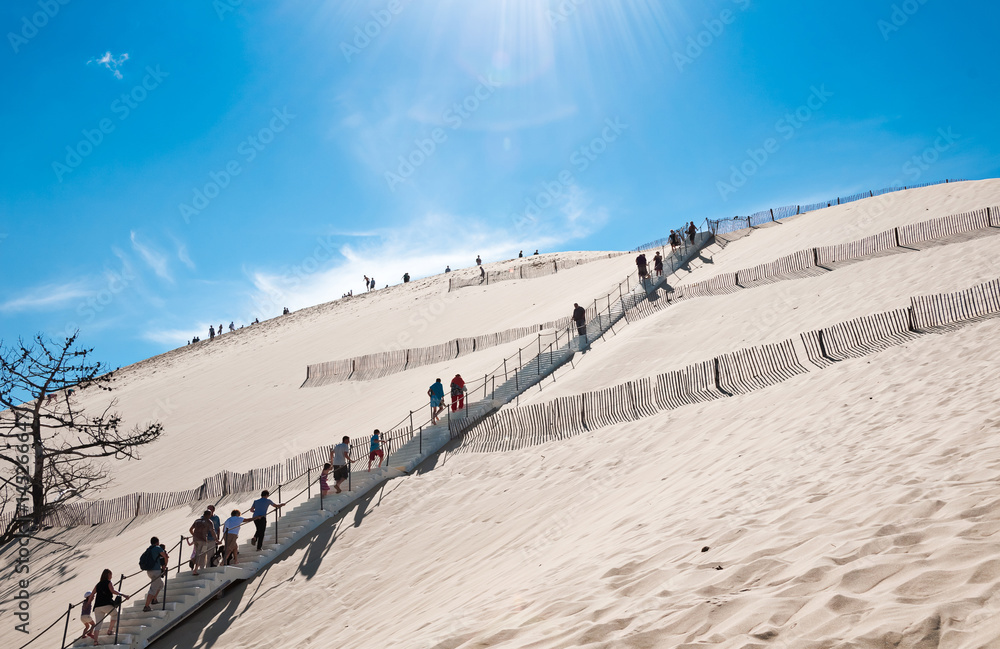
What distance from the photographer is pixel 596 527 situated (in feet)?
26.2

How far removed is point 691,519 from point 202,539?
28.5 feet

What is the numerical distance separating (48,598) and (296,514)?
20.2 feet

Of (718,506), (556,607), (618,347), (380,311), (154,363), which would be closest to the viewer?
(556,607)

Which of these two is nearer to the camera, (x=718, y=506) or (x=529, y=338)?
(x=718, y=506)

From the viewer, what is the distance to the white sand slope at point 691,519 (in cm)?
420

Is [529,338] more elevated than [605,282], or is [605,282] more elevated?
[605,282]

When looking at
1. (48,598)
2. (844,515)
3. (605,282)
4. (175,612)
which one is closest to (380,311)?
(605,282)

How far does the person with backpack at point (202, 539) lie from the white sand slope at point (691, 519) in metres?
0.89

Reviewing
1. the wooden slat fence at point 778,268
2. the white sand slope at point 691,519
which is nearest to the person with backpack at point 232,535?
the white sand slope at point 691,519

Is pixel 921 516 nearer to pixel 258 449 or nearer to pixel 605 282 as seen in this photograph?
pixel 258 449

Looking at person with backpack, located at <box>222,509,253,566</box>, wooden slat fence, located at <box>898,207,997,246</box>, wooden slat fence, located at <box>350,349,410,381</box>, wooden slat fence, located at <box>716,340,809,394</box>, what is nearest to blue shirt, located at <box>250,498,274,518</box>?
person with backpack, located at <box>222,509,253,566</box>

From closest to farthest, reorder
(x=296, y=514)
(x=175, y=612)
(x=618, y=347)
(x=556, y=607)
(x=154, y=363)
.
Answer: (x=556, y=607), (x=175, y=612), (x=296, y=514), (x=618, y=347), (x=154, y=363)

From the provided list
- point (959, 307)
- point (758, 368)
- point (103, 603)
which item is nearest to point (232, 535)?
point (103, 603)

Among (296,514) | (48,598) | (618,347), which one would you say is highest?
(618,347)
